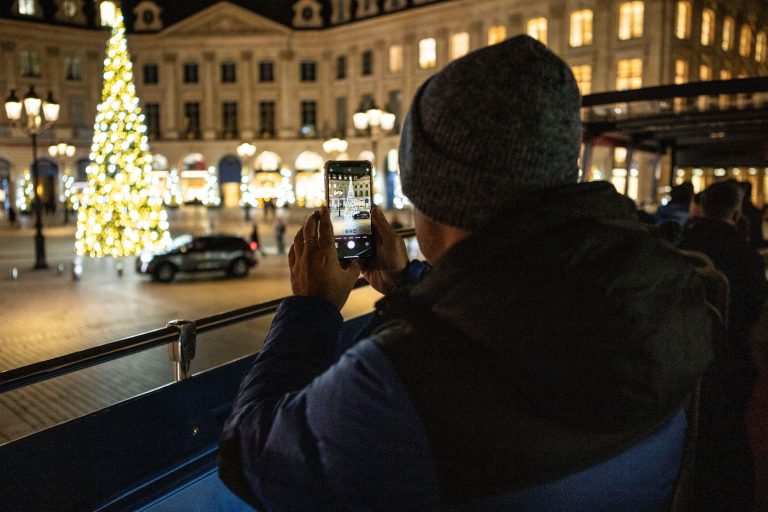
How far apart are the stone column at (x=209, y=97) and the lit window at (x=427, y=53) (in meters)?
20.0

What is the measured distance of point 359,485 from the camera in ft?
3.31

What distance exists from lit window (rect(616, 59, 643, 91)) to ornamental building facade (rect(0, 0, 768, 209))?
5.97 m

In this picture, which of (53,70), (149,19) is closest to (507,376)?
(53,70)

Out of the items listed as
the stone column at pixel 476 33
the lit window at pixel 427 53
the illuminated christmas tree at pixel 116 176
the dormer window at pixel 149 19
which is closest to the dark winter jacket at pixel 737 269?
the illuminated christmas tree at pixel 116 176

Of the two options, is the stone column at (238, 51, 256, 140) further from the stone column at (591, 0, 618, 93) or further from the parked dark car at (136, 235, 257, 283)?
the parked dark car at (136, 235, 257, 283)

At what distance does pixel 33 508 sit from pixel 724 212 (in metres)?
4.00

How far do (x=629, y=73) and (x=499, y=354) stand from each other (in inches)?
1805

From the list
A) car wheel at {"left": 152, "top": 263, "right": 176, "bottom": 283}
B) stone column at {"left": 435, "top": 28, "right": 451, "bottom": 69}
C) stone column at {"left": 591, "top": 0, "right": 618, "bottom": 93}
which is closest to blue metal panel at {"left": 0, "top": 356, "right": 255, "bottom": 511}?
car wheel at {"left": 152, "top": 263, "right": 176, "bottom": 283}

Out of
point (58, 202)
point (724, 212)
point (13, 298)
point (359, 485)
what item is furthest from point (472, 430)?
point (58, 202)

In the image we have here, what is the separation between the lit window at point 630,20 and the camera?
41.3m

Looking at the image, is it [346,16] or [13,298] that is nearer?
[13,298]

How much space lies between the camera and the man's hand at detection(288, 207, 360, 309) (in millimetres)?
1301

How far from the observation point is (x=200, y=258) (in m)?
19.8

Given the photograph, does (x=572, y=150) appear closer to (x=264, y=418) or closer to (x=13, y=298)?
(x=264, y=418)
